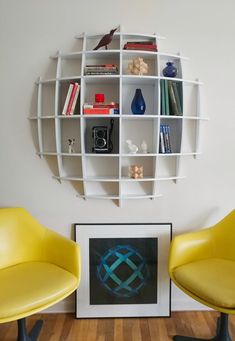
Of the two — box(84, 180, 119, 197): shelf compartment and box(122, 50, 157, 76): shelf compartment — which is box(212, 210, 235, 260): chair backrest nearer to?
box(84, 180, 119, 197): shelf compartment

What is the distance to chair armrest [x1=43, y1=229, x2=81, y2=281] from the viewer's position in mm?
1703

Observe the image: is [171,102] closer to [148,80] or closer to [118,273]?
[148,80]

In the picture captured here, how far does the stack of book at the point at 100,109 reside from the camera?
1.82 meters

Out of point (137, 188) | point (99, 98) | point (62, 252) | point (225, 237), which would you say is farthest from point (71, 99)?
point (225, 237)

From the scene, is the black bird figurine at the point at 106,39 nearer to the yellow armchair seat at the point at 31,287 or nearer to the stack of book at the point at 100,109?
the stack of book at the point at 100,109

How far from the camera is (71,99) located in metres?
1.87

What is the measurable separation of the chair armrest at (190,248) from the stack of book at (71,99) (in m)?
1.10

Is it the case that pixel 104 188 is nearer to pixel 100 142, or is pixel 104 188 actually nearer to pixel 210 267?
pixel 100 142

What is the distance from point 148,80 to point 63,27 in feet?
2.31

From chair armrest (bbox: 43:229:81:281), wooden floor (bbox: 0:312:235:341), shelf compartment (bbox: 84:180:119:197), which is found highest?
shelf compartment (bbox: 84:180:119:197)

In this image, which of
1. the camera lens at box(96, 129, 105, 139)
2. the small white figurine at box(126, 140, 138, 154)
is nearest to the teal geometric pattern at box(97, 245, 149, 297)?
the small white figurine at box(126, 140, 138, 154)

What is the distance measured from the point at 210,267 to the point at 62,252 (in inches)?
36.9

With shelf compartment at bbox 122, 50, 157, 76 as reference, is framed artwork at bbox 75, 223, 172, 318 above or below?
below

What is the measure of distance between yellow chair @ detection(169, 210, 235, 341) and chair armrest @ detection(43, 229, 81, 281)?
59cm
